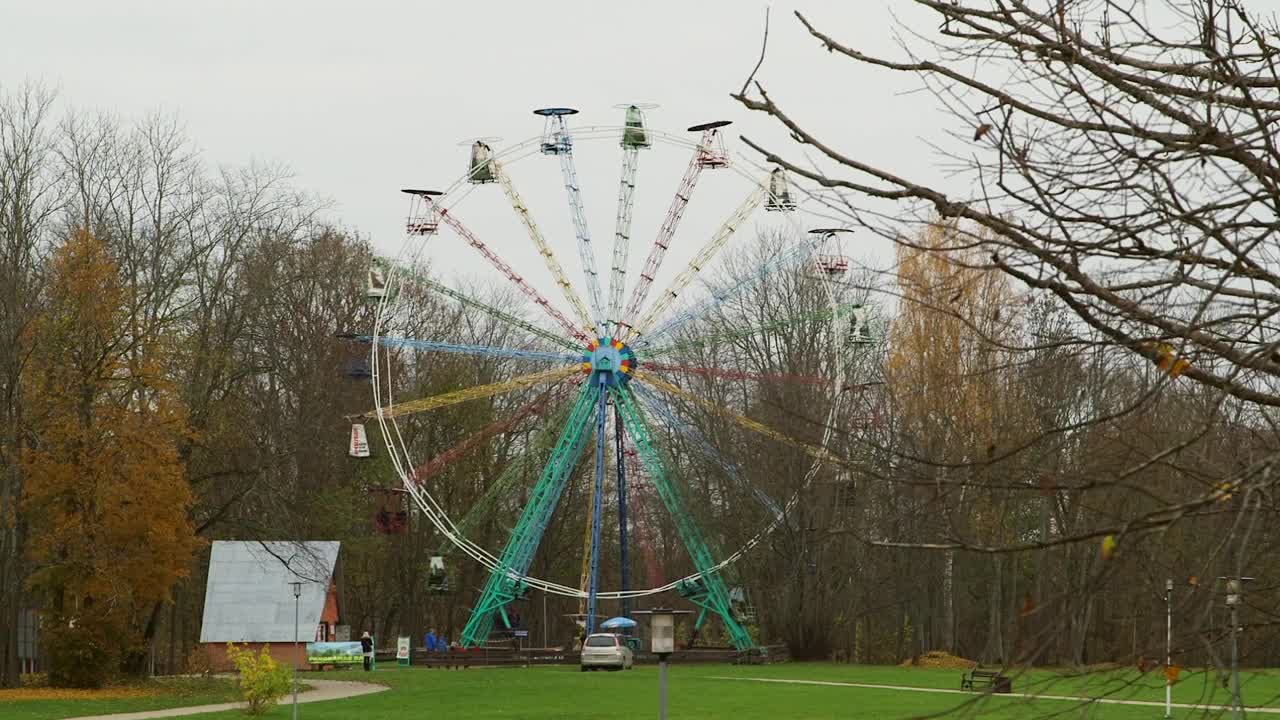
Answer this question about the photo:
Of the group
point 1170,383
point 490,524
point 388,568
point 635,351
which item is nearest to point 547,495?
point 635,351

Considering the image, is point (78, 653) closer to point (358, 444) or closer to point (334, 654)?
point (358, 444)

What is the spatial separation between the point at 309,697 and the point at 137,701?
3.40 metres

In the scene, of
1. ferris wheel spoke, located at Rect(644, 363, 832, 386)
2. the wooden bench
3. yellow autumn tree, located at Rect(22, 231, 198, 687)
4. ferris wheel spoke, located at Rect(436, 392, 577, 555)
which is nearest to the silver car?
ferris wheel spoke, located at Rect(436, 392, 577, 555)

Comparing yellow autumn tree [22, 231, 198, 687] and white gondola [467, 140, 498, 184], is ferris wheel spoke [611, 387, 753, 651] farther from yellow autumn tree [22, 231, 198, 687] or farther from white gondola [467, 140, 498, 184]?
yellow autumn tree [22, 231, 198, 687]

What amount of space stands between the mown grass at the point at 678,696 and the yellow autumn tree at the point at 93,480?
5713mm

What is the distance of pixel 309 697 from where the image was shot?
3362 centimetres

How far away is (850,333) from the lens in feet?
152

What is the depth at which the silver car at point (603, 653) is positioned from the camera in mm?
A: 44875

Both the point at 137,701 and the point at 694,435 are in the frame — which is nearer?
the point at 137,701

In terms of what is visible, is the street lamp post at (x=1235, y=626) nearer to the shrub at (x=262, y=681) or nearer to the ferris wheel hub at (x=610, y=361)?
the shrub at (x=262, y=681)

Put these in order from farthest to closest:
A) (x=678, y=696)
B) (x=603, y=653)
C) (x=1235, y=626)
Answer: (x=603, y=653), (x=678, y=696), (x=1235, y=626)

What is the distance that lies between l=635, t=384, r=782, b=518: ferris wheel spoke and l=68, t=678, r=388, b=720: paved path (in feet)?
37.7

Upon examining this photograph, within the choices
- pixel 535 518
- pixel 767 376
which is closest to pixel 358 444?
pixel 535 518

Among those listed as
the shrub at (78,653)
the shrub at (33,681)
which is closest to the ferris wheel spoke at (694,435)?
the shrub at (78,653)
